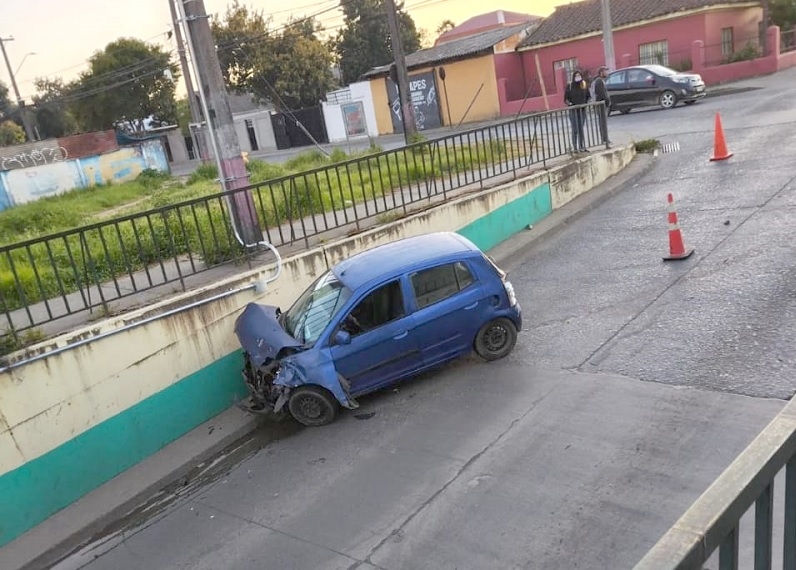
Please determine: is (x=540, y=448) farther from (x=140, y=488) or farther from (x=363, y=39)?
(x=363, y=39)

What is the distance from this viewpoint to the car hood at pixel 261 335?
672 centimetres

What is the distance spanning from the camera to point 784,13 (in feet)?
A: 107

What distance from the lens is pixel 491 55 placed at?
103 feet

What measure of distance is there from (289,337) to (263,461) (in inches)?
50.2

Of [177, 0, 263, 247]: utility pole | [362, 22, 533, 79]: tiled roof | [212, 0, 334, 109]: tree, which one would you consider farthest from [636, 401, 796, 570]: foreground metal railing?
[212, 0, 334, 109]: tree

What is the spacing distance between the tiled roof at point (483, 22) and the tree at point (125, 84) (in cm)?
2150

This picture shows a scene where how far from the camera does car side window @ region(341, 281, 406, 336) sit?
6777mm

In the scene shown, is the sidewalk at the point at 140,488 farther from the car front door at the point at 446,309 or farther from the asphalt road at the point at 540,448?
the car front door at the point at 446,309

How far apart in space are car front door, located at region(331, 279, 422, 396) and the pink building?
1970 centimetres

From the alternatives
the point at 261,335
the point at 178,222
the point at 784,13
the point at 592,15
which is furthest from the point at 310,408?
the point at 784,13

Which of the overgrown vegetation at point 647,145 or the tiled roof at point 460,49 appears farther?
the tiled roof at point 460,49

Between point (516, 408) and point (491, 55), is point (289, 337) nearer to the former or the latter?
point (516, 408)

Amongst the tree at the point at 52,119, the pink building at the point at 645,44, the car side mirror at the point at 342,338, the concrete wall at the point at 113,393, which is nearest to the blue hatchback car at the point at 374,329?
the car side mirror at the point at 342,338

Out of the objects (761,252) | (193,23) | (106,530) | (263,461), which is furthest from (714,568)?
(193,23)
